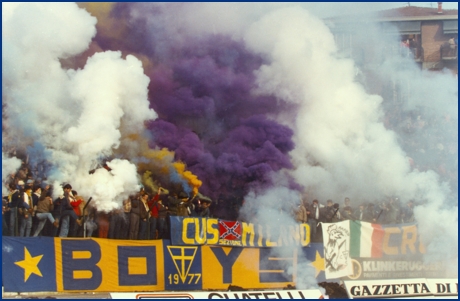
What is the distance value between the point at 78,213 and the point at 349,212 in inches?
180

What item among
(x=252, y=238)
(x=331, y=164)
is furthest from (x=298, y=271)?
(x=331, y=164)

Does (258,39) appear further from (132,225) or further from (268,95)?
(132,225)

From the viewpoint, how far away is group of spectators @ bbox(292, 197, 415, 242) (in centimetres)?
1166

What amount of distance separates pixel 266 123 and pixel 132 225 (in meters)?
2.85

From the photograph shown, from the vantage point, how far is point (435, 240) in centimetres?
1244

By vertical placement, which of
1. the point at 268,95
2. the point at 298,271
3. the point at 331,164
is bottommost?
the point at 298,271

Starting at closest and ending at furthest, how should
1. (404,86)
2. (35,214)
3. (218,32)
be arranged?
(35,214) → (218,32) → (404,86)

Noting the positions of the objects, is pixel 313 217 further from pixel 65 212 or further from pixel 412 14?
pixel 412 14

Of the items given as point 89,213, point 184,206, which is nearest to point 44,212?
point 89,213

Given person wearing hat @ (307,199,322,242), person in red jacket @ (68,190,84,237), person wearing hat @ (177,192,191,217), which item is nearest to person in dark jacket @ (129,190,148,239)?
person wearing hat @ (177,192,191,217)

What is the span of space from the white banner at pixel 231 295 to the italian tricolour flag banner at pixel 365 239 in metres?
1.18

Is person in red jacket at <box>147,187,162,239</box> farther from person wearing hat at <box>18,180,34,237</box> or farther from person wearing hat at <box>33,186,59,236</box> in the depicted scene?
person wearing hat at <box>18,180,34,237</box>

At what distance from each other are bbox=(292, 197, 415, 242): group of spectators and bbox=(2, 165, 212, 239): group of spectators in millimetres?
1788

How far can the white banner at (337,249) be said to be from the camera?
11648 millimetres
